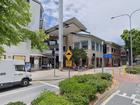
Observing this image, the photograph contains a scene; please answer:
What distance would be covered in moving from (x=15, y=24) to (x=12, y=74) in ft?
59.3

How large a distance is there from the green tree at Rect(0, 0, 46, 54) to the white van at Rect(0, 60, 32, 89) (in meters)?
15.8

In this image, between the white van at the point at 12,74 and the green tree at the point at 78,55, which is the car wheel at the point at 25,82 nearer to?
the white van at the point at 12,74

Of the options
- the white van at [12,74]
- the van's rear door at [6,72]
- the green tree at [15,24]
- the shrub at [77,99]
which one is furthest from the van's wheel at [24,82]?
the green tree at [15,24]

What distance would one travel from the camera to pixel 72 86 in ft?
45.1

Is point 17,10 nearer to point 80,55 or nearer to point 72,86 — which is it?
point 72,86

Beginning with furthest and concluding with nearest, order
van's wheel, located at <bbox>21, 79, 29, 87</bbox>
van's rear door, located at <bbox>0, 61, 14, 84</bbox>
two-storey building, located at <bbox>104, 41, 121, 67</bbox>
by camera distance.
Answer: two-storey building, located at <bbox>104, 41, 121, 67</bbox>
van's wheel, located at <bbox>21, 79, 29, 87</bbox>
van's rear door, located at <bbox>0, 61, 14, 84</bbox>

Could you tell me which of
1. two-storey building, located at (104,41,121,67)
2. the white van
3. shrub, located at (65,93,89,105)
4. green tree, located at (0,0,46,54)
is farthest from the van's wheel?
two-storey building, located at (104,41,121,67)

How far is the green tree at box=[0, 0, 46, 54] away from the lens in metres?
5.36

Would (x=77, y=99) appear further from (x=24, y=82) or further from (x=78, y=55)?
(x=78, y=55)

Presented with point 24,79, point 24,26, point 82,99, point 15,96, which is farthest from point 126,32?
point 24,26

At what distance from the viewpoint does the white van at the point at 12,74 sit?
72.8ft

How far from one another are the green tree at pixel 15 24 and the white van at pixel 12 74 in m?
15.8

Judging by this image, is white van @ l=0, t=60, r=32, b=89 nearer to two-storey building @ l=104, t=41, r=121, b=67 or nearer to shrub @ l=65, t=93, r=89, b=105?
shrub @ l=65, t=93, r=89, b=105

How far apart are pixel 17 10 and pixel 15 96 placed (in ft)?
48.5
